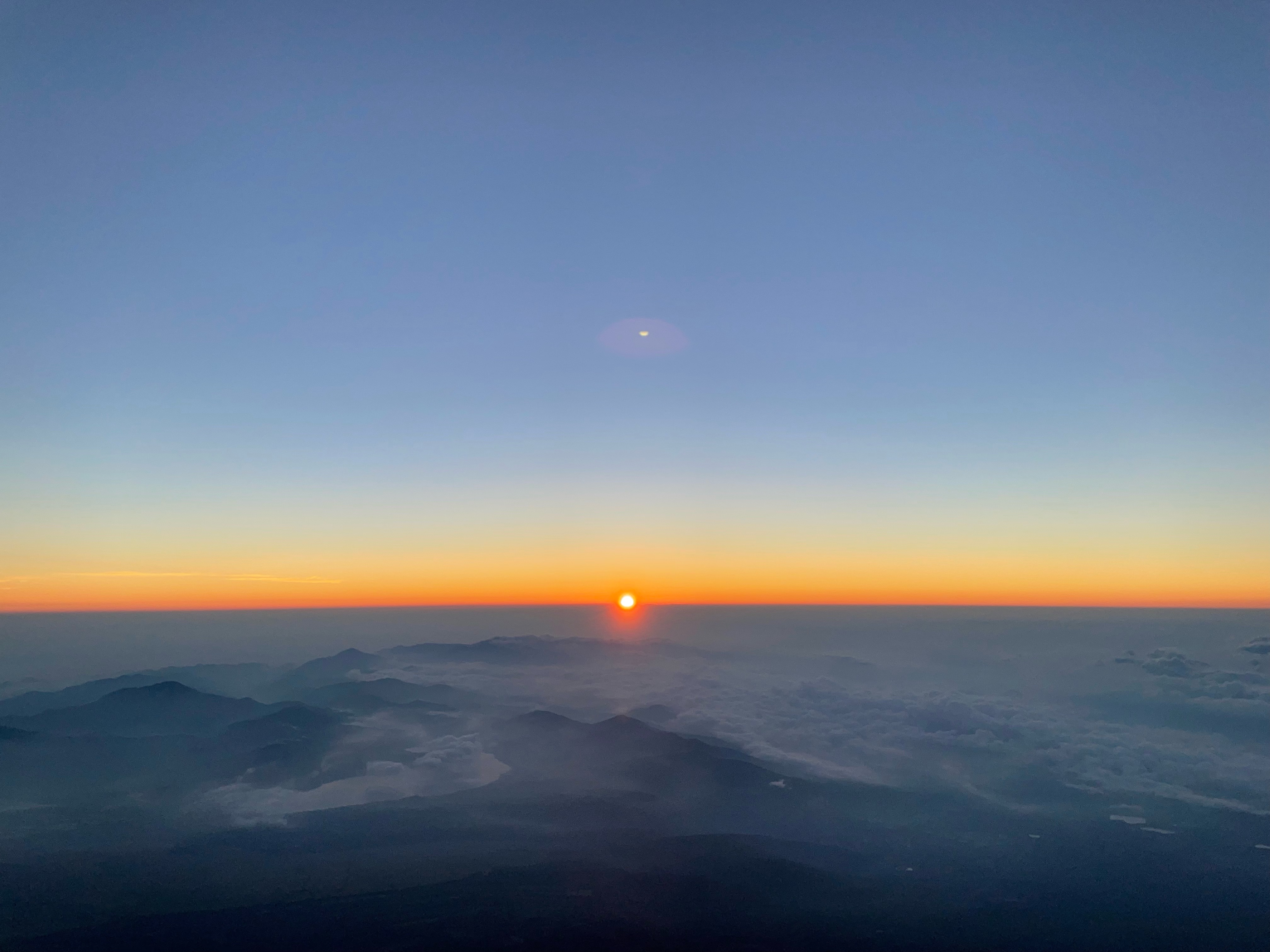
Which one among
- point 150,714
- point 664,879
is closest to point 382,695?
point 150,714

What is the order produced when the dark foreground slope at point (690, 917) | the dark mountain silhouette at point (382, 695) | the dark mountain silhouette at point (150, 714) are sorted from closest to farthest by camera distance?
the dark foreground slope at point (690, 917) → the dark mountain silhouette at point (150, 714) → the dark mountain silhouette at point (382, 695)

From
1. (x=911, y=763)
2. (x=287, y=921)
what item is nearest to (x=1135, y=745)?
(x=911, y=763)

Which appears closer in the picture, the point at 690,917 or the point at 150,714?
the point at 690,917

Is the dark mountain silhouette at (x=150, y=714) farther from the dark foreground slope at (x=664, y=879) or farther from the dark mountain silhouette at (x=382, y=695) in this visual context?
the dark foreground slope at (x=664, y=879)

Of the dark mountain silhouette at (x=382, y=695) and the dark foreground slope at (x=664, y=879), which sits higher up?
the dark mountain silhouette at (x=382, y=695)

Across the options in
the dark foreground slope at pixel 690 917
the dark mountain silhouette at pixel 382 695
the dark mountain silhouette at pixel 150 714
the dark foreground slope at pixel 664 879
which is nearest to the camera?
the dark foreground slope at pixel 690 917

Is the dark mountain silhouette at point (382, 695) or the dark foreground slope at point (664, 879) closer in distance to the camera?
the dark foreground slope at point (664, 879)

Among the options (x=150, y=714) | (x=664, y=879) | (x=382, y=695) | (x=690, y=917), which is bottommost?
(x=664, y=879)

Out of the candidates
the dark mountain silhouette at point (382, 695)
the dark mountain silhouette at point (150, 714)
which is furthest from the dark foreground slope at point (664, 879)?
the dark mountain silhouette at point (150, 714)

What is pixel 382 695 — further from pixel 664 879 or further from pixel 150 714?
pixel 664 879
